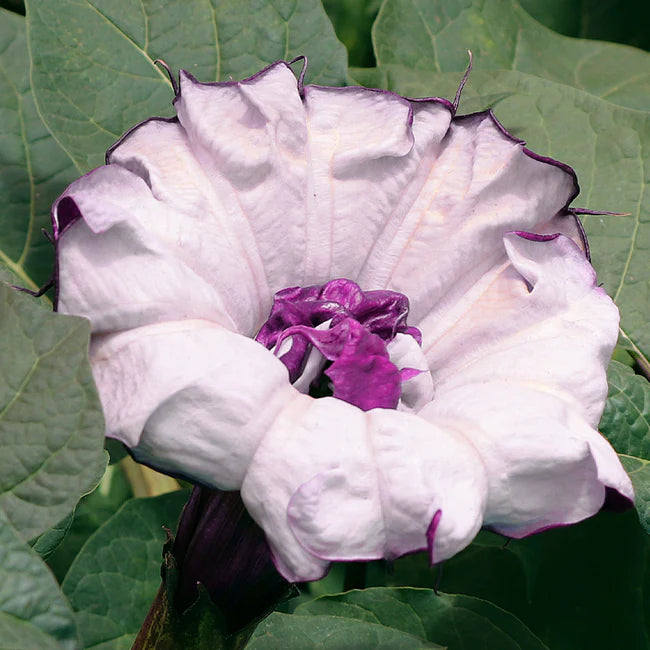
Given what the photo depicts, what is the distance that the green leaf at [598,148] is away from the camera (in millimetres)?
843

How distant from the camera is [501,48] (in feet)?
3.40

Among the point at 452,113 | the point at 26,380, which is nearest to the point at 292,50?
the point at 452,113

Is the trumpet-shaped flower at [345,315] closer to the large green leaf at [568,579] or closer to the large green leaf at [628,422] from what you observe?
the large green leaf at [628,422]

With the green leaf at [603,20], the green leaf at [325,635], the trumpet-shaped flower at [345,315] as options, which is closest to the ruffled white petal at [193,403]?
the trumpet-shaped flower at [345,315]

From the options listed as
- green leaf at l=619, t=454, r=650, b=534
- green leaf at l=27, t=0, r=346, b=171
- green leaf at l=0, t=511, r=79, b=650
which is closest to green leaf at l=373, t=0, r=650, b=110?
green leaf at l=27, t=0, r=346, b=171

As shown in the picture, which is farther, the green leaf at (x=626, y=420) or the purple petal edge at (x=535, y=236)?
the green leaf at (x=626, y=420)

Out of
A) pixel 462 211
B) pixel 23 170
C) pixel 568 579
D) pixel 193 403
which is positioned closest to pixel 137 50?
pixel 23 170

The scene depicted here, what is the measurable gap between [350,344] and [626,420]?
30 cm

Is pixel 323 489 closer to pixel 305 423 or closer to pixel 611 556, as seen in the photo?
pixel 305 423

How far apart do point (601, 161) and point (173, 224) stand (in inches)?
18.9

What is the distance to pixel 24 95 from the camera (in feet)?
2.83

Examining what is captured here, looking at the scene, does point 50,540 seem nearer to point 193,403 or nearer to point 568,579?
point 193,403

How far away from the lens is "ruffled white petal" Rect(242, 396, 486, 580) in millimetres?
444

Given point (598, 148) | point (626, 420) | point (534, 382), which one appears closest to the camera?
point (534, 382)
